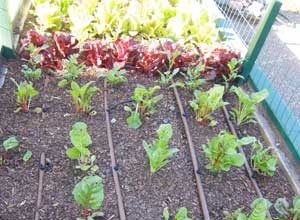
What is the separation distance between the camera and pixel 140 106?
127 inches

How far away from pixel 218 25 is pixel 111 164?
2440 mm

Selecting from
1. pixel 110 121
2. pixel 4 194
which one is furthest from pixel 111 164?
pixel 4 194

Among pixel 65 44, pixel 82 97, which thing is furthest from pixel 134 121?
pixel 65 44

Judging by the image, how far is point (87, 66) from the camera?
369cm

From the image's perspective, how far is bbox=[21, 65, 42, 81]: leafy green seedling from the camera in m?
3.36

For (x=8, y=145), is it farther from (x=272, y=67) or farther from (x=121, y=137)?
(x=272, y=67)

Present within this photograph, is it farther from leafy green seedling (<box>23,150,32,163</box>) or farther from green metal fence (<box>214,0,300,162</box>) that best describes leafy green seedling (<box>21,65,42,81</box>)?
green metal fence (<box>214,0,300,162</box>)

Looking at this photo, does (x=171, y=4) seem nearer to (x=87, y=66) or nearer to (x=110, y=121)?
(x=87, y=66)

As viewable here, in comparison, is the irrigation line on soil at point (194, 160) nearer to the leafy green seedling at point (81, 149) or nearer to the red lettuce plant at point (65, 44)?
the leafy green seedling at point (81, 149)

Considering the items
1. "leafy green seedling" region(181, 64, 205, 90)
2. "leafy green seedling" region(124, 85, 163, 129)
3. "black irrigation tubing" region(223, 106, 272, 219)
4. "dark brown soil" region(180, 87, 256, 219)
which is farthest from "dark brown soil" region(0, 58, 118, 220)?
"black irrigation tubing" region(223, 106, 272, 219)

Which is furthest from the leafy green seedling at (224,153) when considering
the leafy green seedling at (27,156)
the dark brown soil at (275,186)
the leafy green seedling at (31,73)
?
the leafy green seedling at (31,73)

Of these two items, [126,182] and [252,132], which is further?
A: [252,132]

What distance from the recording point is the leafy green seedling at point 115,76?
3.45 meters

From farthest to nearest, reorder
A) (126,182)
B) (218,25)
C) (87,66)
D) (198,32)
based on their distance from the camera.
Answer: (218,25), (198,32), (87,66), (126,182)
